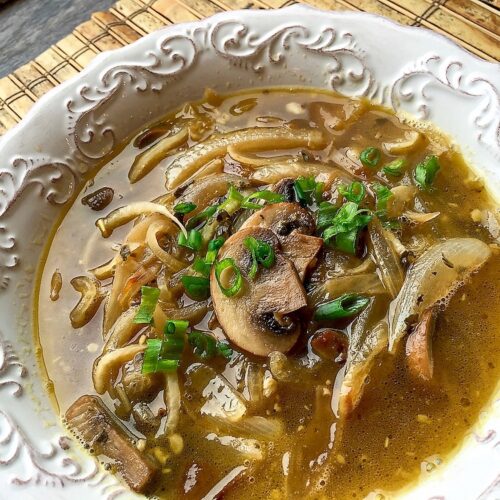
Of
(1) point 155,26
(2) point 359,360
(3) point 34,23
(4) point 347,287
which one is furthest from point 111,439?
(3) point 34,23

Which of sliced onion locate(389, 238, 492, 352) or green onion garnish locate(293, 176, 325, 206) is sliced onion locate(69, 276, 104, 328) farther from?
sliced onion locate(389, 238, 492, 352)

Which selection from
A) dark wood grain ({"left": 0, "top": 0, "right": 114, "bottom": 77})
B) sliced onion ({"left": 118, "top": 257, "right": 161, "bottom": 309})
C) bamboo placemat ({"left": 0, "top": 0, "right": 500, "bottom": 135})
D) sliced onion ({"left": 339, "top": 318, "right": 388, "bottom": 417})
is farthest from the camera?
dark wood grain ({"left": 0, "top": 0, "right": 114, "bottom": 77})

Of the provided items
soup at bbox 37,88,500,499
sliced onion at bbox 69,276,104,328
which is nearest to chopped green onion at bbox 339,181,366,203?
soup at bbox 37,88,500,499

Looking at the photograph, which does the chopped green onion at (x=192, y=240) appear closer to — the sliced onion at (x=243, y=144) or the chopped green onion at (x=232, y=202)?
the chopped green onion at (x=232, y=202)

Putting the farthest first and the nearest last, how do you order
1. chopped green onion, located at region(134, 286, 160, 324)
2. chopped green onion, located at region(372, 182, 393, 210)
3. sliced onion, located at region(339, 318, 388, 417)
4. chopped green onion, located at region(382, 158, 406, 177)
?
chopped green onion, located at region(382, 158, 406, 177) → chopped green onion, located at region(372, 182, 393, 210) → chopped green onion, located at region(134, 286, 160, 324) → sliced onion, located at region(339, 318, 388, 417)

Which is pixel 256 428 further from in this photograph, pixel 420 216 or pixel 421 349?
pixel 420 216

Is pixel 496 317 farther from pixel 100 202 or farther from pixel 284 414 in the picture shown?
pixel 100 202
